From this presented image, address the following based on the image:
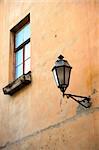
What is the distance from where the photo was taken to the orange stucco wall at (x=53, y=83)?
7852 millimetres

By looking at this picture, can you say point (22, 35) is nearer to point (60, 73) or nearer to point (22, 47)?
point (22, 47)

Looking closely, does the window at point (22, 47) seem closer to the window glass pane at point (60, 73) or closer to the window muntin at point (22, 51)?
the window muntin at point (22, 51)

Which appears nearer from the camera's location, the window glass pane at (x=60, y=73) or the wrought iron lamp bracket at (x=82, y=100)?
the window glass pane at (x=60, y=73)

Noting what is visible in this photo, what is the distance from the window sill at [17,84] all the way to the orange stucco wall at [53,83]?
108mm

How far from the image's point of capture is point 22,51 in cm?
1084

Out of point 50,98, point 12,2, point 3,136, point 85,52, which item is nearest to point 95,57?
point 85,52

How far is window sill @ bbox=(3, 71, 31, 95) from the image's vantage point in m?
9.84

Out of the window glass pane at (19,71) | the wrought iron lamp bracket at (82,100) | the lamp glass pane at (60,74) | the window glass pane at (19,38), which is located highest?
the window glass pane at (19,38)

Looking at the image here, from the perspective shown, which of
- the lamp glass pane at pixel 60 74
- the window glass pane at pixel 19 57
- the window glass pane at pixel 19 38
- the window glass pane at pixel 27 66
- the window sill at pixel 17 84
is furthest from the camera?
the window glass pane at pixel 19 38

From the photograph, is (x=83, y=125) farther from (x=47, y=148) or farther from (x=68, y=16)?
(x=68, y=16)

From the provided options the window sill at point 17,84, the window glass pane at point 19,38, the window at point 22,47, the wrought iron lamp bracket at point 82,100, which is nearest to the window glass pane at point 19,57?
the window at point 22,47

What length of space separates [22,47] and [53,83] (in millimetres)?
2117

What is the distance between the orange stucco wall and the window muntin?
23 cm

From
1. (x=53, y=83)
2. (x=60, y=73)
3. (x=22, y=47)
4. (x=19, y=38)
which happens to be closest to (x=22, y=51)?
(x=22, y=47)
